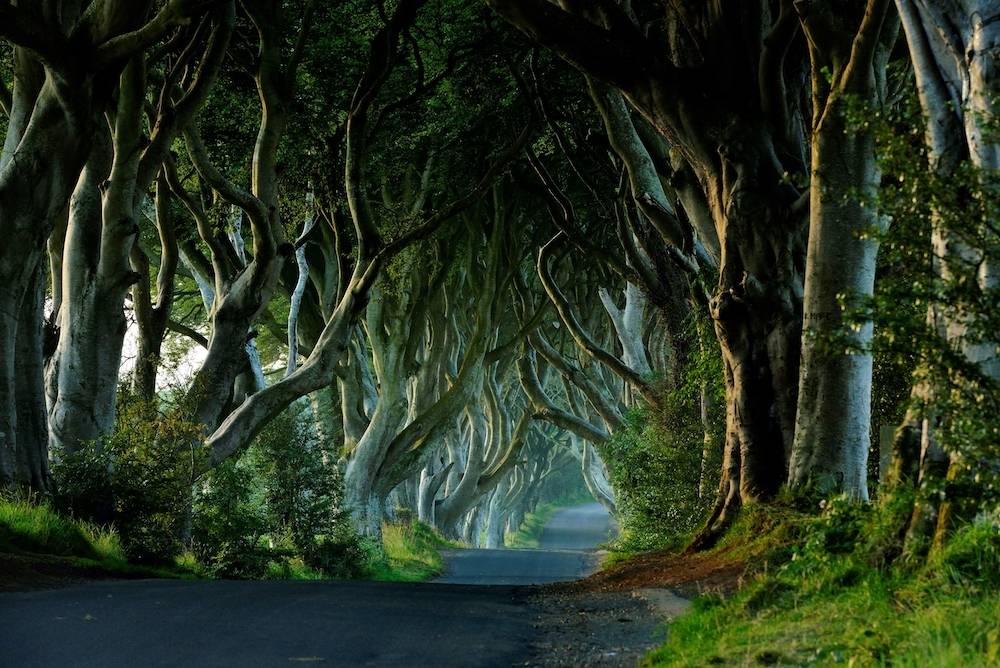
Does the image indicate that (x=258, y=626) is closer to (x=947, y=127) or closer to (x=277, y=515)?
(x=947, y=127)

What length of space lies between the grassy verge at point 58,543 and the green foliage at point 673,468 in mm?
7111

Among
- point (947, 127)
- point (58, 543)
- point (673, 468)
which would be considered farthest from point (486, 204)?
point (947, 127)

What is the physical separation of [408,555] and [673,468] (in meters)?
9.39

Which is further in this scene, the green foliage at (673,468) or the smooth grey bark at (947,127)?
the green foliage at (673,468)

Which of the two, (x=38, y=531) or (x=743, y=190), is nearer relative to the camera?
(x=743, y=190)

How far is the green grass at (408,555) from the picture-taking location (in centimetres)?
2070

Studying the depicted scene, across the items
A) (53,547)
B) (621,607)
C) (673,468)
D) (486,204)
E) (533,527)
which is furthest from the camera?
(533,527)

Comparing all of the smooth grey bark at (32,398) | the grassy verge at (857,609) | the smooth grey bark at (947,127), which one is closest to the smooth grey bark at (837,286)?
the grassy verge at (857,609)

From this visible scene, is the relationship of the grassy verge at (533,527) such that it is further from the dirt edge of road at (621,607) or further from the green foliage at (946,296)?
the green foliage at (946,296)

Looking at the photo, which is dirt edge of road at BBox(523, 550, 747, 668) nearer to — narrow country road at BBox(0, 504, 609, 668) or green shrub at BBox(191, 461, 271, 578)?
narrow country road at BBox(0, 504, 609, 668)

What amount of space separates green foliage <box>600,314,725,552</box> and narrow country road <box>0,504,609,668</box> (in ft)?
18.4

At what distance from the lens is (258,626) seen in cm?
751

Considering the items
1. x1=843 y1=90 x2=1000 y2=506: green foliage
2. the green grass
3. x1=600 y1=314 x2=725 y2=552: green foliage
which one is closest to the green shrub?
the green grass

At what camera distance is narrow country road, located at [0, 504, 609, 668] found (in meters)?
6.34
